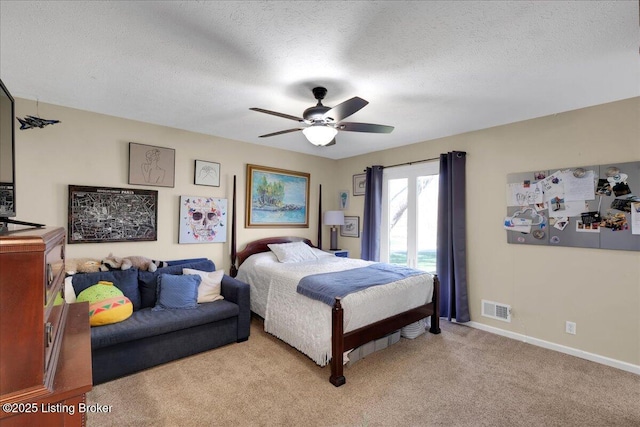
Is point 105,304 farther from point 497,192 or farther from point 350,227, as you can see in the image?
point 497,192

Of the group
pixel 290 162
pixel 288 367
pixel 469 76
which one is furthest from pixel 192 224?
pixel 469 76

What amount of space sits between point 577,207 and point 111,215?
194 inches

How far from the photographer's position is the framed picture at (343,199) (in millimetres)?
5371

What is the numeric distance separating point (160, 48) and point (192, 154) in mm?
2005

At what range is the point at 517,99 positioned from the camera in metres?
2.76

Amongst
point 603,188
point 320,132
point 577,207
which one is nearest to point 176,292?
point 320,132

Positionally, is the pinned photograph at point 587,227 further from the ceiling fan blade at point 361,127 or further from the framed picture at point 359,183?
the framed picture at point 359,183

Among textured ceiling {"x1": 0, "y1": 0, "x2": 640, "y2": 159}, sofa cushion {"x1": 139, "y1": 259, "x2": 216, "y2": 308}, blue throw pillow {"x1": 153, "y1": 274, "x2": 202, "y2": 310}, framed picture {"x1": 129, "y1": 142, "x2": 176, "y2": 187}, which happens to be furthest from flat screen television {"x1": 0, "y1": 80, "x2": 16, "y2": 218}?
framed picture {"x1": 129, "y1": 142, "x2": 176, "y2": 187}

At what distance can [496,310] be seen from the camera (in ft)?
11.5

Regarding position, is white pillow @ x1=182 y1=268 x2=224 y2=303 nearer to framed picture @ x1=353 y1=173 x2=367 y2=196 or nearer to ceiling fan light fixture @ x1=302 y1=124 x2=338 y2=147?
ceiling fan light fixture @ x1=302 y1=124 x2=338 y2=147

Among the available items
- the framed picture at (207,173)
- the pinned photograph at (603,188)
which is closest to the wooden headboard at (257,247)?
the framed picture at (207,173)

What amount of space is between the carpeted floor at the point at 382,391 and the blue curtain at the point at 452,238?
79cm

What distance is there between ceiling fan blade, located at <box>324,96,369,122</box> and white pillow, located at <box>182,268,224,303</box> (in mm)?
2159

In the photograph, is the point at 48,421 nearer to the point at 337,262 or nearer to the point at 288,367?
the point at 288,367
